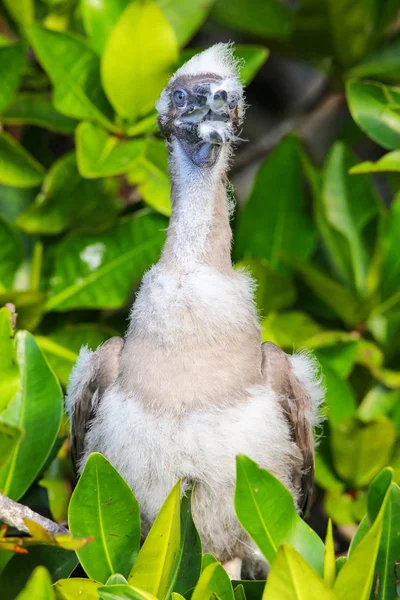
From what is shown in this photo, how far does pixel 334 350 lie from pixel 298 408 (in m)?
0.41

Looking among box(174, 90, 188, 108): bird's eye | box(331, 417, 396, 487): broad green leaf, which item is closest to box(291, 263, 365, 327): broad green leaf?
box(331, 417, 396, 487): broad green leaf

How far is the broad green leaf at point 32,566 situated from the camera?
2.00 m

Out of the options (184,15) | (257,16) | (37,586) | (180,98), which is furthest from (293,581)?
(257,16)

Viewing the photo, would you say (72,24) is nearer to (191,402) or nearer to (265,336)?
(265,336)

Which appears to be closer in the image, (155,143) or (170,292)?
(170,292)

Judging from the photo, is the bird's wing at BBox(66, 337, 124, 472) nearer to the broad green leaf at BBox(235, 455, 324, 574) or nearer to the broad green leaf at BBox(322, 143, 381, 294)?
the broad green leaf at BBox(235, 455, 324, 574)

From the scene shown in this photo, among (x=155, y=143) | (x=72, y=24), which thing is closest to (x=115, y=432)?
(x=155, y=143)

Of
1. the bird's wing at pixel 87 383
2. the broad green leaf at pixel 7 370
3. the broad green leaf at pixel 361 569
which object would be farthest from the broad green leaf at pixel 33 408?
the broad green leaf at pixel 361 569

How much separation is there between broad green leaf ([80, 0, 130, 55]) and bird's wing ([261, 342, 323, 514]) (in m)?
1.23

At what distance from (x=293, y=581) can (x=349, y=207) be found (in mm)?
Result: 1825

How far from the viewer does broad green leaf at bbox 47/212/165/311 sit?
9.55 ft

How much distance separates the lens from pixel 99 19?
9.43ft

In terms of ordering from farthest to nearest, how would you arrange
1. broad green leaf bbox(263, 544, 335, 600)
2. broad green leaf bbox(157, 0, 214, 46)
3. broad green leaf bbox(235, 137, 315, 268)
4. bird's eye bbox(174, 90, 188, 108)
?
broad green leaf bbox(235, 137, 315, 268) → broad green leaf bbox(157, 0, 214, 46) → bird's eye bbox(174, 90, 188, 108) → broad green leaf bbox(263, 544, 335, 600)

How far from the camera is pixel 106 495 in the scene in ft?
5.96
